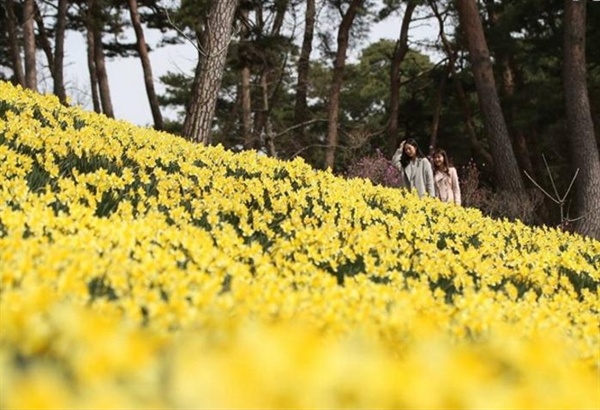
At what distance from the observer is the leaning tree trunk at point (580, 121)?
39.6ft

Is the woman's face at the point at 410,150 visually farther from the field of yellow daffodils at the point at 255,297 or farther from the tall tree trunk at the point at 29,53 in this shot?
the tall tree trunk at the point at 29,53

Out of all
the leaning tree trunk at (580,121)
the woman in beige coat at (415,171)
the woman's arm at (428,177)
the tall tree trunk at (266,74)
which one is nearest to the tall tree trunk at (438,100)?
the tall tree trunk at (266,74)

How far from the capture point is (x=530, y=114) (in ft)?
57.6

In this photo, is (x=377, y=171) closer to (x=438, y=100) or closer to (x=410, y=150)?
(x=438, y=100)

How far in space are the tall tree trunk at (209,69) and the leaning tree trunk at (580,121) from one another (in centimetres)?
678

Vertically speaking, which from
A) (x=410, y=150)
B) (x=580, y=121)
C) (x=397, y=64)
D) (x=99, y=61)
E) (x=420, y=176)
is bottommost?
(x=420, y=176)

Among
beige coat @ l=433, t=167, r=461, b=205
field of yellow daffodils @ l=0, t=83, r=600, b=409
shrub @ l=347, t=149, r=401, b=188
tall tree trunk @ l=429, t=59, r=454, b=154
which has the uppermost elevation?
tall tree trunk @ l=429, t=59, r=454, b=154

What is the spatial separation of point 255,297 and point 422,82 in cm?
2422

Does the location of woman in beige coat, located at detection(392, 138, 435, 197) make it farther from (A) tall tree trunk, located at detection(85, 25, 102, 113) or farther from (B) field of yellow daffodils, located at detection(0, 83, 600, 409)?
(A) tall tree trunk, located at detection(85, 25, 102, 113)

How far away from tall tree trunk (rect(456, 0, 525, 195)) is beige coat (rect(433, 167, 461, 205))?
497 cm

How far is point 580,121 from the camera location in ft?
40.7

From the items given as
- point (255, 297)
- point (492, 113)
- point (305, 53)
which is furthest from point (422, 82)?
point (255, 297)

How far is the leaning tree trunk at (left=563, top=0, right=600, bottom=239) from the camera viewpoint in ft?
39.6

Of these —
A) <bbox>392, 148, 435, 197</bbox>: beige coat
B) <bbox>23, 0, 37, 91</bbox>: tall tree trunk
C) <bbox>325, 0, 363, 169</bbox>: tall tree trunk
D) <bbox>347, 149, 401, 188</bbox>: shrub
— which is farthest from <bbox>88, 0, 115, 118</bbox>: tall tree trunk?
<bbox>392, 148, 435, 197</bbox>: beige coat
